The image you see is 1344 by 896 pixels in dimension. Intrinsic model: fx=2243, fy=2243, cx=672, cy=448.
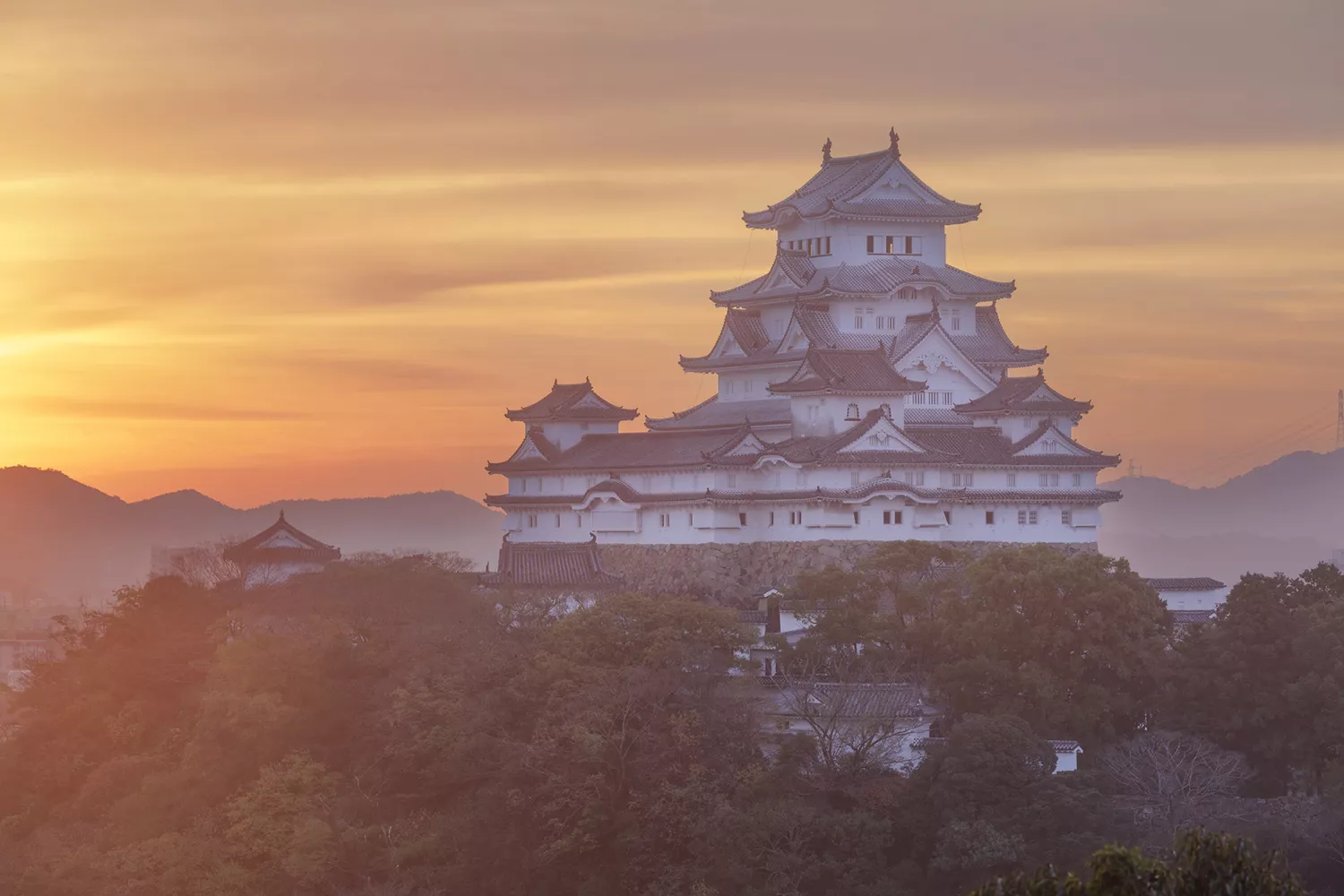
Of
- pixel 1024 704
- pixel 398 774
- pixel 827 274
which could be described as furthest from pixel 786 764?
pixel 827 274

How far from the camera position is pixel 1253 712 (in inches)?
1735

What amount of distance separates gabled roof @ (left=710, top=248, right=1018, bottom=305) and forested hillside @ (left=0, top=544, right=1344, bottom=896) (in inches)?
476

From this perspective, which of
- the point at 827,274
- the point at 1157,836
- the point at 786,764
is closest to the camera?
the point at 1157,836

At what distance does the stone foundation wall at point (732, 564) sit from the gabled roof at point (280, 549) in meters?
7.78

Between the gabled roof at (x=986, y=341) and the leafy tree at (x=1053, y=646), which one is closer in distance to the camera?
the leafy tree at (x=1053, y=646)

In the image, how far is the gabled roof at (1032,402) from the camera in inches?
2346

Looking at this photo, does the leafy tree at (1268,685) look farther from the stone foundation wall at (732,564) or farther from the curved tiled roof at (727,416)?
the curved tiled roof at (727,416)

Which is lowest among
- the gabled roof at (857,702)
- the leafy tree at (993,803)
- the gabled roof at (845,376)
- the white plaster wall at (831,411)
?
the leafy tree at (993,803)

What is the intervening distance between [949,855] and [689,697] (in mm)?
6269

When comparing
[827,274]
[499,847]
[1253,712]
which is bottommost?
[499,847]

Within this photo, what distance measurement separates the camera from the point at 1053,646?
4594 centimetres

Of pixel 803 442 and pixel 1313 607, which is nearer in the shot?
pixel 1313 607

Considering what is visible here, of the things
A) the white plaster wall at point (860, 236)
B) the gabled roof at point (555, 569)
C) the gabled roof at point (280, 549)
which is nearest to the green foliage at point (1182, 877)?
the gabled roof at point (555, 569)

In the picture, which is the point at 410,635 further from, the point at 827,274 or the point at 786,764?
the point at 827,274
